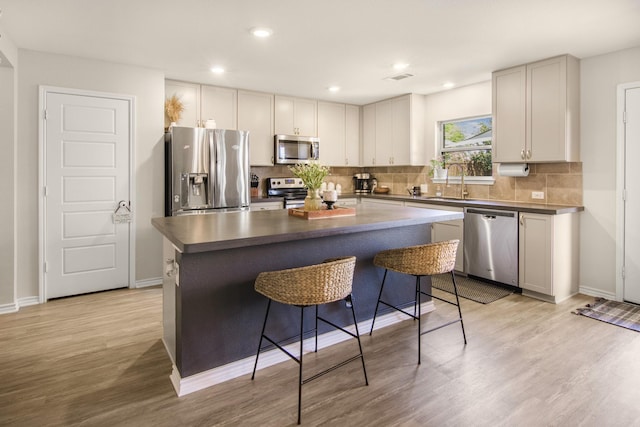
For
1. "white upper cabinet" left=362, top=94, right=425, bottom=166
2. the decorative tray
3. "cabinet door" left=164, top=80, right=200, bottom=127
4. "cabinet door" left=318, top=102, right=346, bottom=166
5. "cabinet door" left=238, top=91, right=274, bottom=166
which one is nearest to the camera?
the decorative tray

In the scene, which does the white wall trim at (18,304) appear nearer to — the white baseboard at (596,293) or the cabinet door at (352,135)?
the cabinet door at (352,135)

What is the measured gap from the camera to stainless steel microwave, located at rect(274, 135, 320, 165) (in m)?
5.44

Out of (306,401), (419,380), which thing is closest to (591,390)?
(419,380)

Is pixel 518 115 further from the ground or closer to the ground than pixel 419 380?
further from the ground

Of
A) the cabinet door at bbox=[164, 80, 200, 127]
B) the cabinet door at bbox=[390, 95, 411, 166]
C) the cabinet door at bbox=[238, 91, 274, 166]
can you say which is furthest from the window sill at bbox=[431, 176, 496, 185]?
the cabinet door at bbox=[164, 80, 200, 127]

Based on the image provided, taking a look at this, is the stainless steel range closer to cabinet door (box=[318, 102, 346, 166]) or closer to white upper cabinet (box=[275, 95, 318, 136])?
cabinet door (box=[318, 102, 346, 166])

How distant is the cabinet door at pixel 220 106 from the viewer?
192 inches

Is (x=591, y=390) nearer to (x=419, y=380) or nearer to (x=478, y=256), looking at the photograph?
(x=419, y=380)

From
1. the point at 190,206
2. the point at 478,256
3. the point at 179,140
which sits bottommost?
the point at 478,256

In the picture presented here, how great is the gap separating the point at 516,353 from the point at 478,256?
1.81m

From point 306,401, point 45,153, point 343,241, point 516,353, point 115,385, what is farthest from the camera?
point 45,153

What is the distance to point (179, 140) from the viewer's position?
165 inches

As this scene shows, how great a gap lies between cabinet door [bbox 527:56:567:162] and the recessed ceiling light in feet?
8.90

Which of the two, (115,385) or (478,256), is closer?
(115,385)
